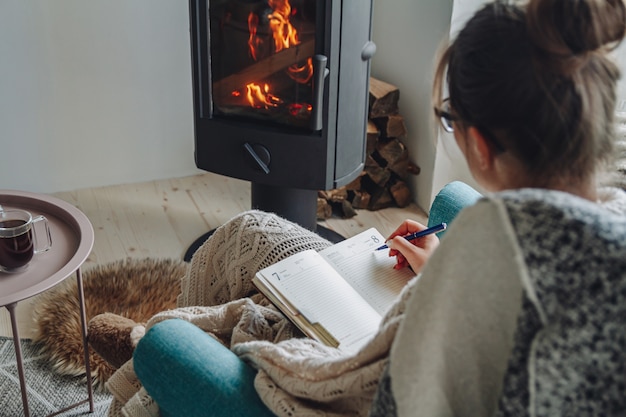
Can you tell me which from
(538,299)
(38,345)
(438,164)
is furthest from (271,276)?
(438,164)

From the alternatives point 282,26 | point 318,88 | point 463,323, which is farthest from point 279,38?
point 463,323

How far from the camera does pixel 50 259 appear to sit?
4.48 ft

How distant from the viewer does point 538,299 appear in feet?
2.00

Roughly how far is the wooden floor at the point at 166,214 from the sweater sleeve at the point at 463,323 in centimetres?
158

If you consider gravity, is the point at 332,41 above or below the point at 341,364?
above

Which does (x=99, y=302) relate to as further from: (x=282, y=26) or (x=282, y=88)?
(x=282, y=26)

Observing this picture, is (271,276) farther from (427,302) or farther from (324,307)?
(427,302)

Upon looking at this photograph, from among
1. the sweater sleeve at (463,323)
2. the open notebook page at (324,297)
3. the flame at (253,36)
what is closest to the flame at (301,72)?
the flame at (253,36)

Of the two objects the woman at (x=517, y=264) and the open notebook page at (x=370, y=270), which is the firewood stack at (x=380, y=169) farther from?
the woman at (x=517, y=264)

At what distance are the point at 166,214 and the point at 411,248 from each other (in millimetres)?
1355

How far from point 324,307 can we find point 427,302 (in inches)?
20.7

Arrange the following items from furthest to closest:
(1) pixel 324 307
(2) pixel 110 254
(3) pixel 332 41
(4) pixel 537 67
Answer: (2) pixel 110 254 → (3) pixel 332 41 → (1) pixel 324 307 → (4) pixel 537 67

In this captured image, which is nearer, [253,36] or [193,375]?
[193,375]

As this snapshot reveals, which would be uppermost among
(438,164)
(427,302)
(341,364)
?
(427,302)
